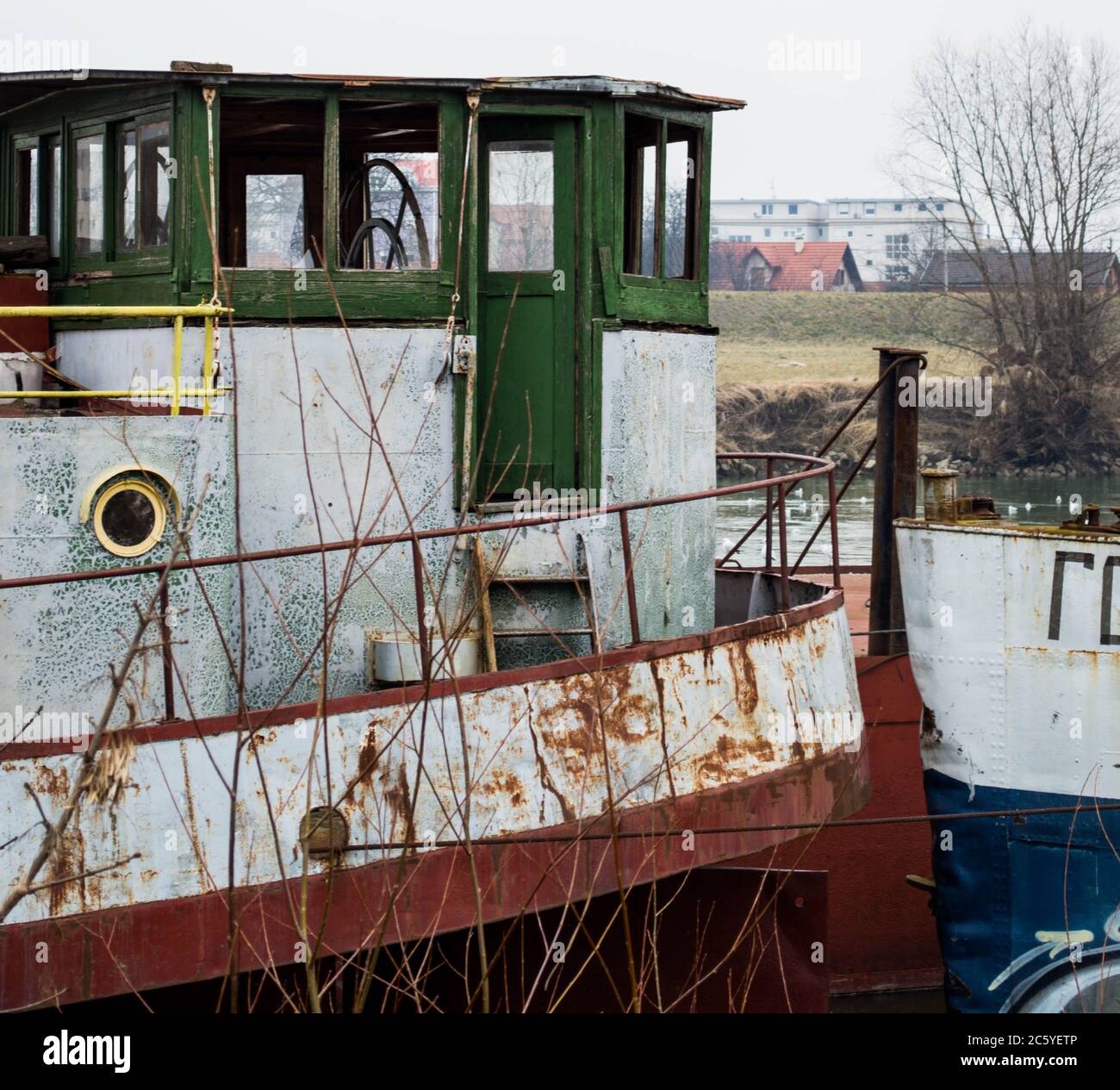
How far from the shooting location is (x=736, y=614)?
9734 mm

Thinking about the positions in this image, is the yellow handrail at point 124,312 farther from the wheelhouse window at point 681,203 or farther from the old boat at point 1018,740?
the old boat at point 1018,740

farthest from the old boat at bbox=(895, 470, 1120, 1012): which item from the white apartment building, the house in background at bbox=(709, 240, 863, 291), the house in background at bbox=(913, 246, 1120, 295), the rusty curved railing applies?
the white apartment building

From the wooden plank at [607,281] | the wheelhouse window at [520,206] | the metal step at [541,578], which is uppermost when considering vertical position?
the wheelhouse window at [520,206]

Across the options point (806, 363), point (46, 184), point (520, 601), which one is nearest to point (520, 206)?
point (520, 601)

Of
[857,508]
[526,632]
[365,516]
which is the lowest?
[857,508]

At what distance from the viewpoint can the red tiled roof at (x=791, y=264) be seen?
76000 millimetres

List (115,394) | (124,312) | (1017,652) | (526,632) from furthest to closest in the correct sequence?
(1017,652)
(526,632)
(124,312)
(115,394)

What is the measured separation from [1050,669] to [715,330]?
2.46 m

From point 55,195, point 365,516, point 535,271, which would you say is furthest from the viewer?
point 55,195

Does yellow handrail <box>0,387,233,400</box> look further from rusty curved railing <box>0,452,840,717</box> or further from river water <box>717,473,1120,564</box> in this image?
river water <box>717,473,1120,564</box>

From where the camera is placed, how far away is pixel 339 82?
6.95 m

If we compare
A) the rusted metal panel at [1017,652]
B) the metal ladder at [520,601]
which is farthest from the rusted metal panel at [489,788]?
the rusted metal panel at [1017,652]

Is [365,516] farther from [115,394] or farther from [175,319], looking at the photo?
[115,394]

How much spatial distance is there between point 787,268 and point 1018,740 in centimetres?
7068
